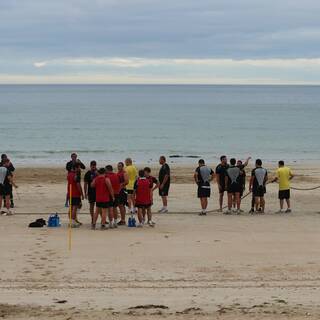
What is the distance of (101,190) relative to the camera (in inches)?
669

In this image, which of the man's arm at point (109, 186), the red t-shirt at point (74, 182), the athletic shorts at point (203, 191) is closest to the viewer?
the man's arm at point (109, 186)

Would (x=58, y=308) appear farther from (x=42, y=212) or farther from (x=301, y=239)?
(x=42, y=212)

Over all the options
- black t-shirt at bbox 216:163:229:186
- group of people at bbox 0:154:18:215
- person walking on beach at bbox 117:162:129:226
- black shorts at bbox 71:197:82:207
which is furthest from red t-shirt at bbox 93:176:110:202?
black t-shirt at bbox 216:163:229:186

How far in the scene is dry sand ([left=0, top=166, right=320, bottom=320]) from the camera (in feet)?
33.8

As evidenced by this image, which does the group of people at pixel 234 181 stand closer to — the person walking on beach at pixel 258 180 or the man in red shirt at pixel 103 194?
the person walking on beach at pixel 258 180

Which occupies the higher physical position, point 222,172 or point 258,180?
point 222,172

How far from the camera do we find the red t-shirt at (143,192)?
17344mm

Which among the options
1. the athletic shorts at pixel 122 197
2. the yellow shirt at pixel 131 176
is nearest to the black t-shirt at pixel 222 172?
the yellow shirt at pixel 131 176

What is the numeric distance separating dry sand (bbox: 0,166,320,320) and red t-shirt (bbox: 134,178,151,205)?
0.67 meters

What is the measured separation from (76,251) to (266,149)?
136 ft

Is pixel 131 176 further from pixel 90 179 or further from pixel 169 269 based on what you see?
pixel 169 269

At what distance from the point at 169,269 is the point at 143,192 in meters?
4.46

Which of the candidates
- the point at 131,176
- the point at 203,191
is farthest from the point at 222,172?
the point at 131,176

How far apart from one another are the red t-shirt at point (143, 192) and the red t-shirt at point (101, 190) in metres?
0.74
